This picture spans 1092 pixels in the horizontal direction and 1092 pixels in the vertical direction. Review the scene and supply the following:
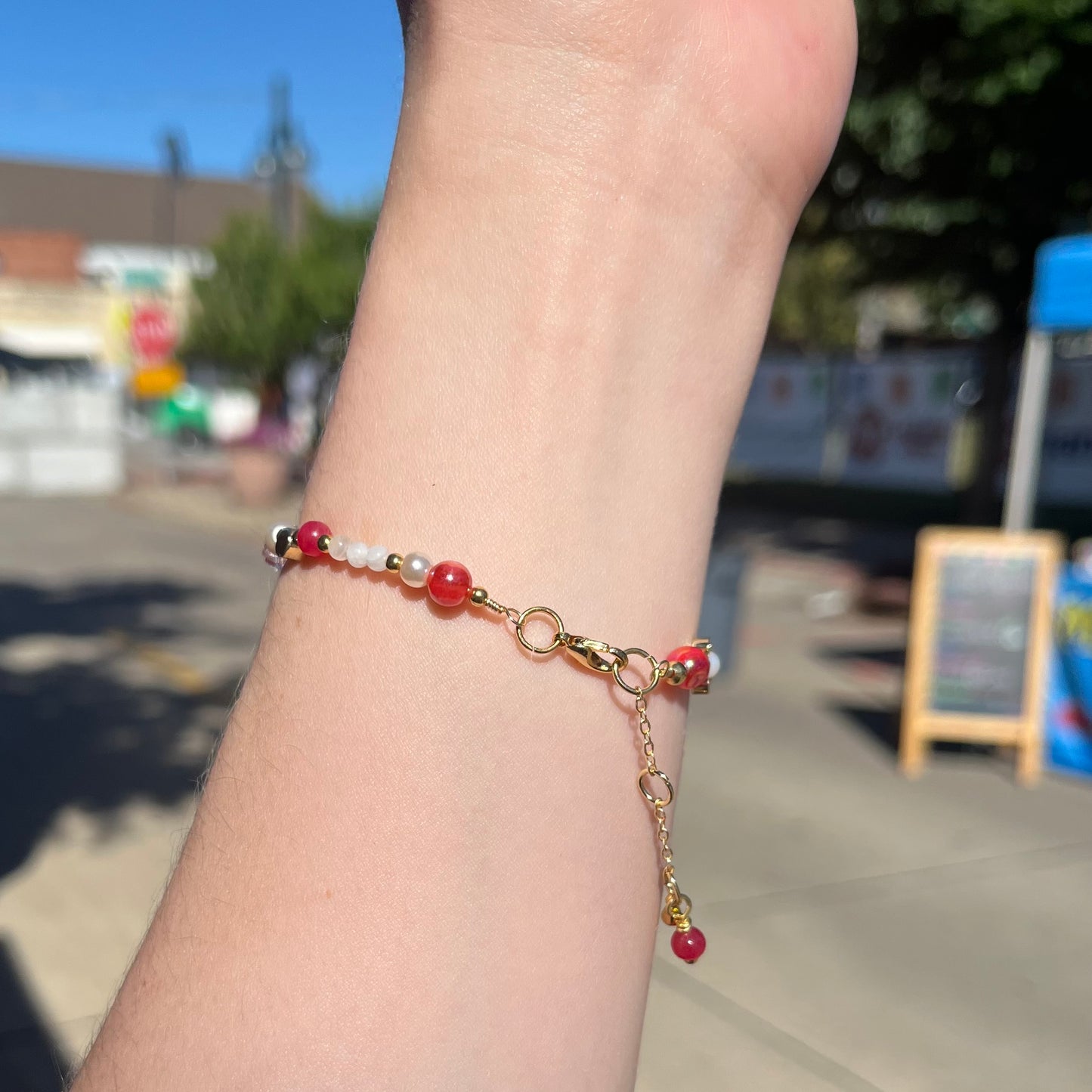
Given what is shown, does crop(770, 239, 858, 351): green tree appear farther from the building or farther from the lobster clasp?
the lobster clasp

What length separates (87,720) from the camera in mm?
6562

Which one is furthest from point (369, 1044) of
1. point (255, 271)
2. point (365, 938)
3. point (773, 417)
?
point (255, 271)

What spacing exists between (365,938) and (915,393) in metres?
13.2

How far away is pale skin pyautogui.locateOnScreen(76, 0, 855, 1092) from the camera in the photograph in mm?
688

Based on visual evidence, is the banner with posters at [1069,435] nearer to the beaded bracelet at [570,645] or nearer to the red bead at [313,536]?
the beaded bracelet at [570,645]

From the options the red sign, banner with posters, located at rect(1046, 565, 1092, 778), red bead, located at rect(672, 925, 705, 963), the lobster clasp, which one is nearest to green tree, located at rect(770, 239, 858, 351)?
the red sign

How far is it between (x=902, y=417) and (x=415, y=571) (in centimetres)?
1329

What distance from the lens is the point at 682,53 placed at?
712 millimetres

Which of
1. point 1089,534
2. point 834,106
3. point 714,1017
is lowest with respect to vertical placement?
point 714,1017

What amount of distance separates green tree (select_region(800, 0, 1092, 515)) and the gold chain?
30.6ft

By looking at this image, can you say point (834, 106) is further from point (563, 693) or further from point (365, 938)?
point (365, 938)

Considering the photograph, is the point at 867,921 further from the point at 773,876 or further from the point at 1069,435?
Answer: the point at 1069,435

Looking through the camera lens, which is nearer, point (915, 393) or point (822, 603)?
point (822, 603)

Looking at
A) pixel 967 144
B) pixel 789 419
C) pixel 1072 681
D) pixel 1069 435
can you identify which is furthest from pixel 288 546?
pixel 789 419
